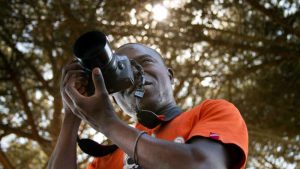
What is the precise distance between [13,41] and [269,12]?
6.93 feet

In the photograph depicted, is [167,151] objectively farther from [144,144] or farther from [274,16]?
[274,16]

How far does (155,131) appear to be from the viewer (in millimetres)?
1913

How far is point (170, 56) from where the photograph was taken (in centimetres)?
430

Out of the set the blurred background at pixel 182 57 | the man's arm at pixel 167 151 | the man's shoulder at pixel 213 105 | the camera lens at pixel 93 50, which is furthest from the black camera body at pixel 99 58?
the blurred background at pixel 182 57

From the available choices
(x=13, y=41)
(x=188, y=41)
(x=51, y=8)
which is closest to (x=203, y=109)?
(x=188, y=41)

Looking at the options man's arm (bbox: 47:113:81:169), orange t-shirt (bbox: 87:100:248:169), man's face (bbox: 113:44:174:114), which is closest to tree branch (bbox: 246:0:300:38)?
man's face (bbox: 113:44:174:114)

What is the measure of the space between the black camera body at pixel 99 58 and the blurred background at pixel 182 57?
238cm

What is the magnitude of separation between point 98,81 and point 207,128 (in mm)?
354

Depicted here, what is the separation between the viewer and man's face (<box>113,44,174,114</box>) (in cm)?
195

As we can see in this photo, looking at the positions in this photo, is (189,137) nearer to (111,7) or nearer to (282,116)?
(111,7)

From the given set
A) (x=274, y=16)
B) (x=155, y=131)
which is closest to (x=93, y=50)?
(x=155, y=131)

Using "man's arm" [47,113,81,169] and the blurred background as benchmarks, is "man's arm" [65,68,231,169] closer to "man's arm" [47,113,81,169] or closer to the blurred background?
"man's arm" [47,113,81,169]

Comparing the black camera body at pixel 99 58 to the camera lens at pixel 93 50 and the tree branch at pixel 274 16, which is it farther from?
the tree branch at pixel 274 16

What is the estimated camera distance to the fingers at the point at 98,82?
59.6 inches
